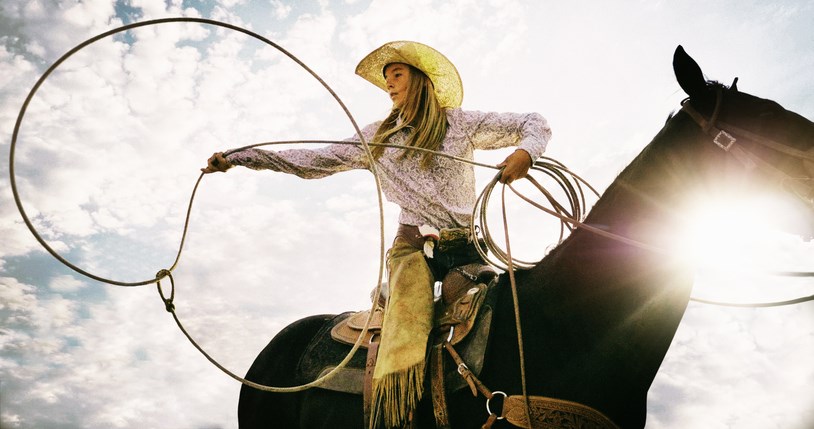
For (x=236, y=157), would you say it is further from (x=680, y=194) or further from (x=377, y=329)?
(x=680, y=194)

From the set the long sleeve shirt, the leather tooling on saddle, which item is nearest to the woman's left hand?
the long sleeve shirt

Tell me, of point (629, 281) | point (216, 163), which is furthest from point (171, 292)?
point (629, 281)

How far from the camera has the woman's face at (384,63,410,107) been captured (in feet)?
12.6

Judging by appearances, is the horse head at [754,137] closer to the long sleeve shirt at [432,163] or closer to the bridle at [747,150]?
the bridle at [747,150]

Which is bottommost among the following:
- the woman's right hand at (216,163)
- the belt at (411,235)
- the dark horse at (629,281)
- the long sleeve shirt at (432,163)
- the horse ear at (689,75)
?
the dark horse at (629,281)

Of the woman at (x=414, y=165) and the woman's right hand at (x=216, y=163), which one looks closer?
the woman at (x=414, y=165)

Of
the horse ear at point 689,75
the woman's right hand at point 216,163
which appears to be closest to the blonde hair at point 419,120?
the woman's right hand at point 216,163

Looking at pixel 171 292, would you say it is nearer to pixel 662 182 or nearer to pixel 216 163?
pixel 216 163

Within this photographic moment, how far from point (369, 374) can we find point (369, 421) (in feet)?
0.97

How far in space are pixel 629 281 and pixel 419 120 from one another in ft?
6.90

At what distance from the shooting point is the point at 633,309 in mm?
2221

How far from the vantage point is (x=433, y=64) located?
395 centimetres

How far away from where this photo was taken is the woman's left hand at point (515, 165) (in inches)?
106

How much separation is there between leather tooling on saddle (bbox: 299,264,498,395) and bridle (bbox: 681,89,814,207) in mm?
1487
